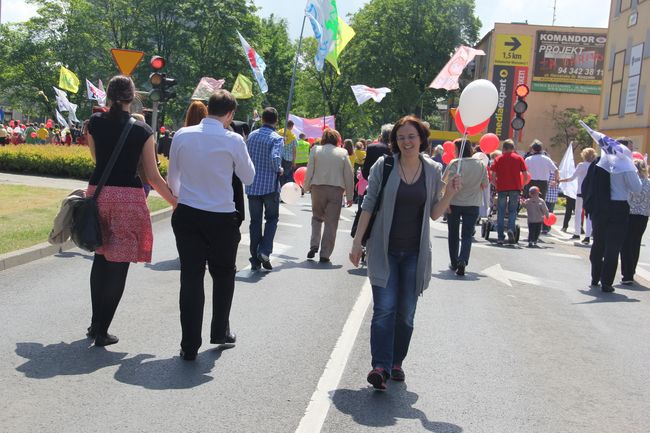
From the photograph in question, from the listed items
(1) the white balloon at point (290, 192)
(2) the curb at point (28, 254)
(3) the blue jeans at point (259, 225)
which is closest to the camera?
(2) the curb at point (28, 254)

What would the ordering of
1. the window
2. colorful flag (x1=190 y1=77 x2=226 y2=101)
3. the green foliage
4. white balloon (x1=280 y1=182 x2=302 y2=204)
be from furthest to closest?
the green foliage, the window, colorful flag (x1=190 y1=77 x2=226 y2=101), white balloon (x1=280 y1=182 x2=302 y2=204)

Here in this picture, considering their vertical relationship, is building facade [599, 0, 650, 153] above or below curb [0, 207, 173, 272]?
above

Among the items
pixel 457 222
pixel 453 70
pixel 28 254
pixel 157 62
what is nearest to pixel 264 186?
pixel 457 222

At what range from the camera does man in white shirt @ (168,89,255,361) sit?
18.9 feet

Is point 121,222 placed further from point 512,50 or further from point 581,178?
point 512,50

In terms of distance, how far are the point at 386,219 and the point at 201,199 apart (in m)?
1.35

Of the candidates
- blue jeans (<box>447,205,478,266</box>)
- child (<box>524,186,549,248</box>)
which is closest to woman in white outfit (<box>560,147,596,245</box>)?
child (<box>524,186,549,248</box>)

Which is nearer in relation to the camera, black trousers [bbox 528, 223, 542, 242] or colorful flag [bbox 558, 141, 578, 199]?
black trousers [bbox 528, 223, 542, 242]

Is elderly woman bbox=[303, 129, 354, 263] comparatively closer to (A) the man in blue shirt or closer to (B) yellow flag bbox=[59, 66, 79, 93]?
(A) the man in blue shirt

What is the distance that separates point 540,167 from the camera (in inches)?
699

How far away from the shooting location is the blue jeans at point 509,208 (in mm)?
15062

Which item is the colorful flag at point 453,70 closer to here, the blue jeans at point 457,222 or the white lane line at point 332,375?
the blue jeans at point 457,222

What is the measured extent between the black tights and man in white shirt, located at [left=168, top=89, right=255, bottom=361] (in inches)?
23.3

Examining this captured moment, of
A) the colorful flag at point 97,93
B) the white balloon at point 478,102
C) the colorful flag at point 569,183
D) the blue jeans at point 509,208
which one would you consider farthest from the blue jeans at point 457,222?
the colorful flag at point 97,93
